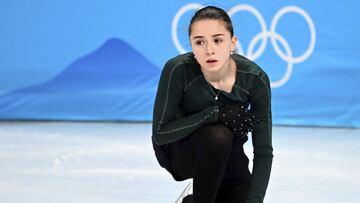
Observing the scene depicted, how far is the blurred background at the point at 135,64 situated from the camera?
206 inches

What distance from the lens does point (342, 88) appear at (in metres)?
5.32

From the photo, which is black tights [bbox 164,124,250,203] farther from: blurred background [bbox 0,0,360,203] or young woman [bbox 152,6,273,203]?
blurred background [bbox 0,0,360,203]

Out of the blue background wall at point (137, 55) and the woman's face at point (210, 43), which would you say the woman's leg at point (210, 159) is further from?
the blue background wall at point (137, 55)

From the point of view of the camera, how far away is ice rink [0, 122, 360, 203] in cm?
313

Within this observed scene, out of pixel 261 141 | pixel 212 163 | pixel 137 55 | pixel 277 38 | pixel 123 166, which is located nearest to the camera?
pixel 212 163

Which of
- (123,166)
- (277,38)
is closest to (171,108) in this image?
(123,166)

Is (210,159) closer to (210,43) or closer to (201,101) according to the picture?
(201,101)

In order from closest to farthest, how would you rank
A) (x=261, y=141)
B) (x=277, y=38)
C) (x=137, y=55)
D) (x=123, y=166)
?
(x=261, y=141) → (x=123, y=166) → (x=277, y=38) → (x=137, y=55)

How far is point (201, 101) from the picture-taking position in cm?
232

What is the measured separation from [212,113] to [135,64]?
3330 millimetres

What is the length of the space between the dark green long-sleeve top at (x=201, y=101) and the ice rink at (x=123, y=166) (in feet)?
2.53

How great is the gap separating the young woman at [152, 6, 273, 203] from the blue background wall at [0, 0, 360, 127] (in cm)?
286

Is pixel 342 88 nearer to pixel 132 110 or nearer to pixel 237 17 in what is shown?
pixel 237 17

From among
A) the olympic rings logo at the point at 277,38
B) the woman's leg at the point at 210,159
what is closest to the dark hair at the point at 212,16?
the woman's leg at the point at 210,159
